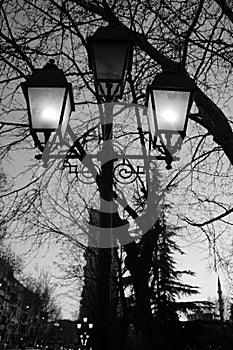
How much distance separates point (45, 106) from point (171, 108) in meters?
1.07

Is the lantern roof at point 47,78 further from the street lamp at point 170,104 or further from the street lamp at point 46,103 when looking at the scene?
the street lamp at point 170,104

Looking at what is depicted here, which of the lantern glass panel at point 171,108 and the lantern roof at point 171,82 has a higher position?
the lantern roof at point 171,82

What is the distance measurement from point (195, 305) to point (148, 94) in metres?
27.5

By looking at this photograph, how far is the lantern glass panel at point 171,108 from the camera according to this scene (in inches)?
144

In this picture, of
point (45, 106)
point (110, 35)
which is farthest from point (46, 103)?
point (110, 35)

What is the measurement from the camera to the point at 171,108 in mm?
3660

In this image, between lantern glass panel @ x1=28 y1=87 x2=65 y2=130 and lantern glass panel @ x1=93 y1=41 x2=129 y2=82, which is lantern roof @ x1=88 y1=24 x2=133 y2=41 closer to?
lantern glass panel @ x1=93 y1=41 x2=129 y2=82

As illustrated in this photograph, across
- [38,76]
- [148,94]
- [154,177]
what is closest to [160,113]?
[148,94]

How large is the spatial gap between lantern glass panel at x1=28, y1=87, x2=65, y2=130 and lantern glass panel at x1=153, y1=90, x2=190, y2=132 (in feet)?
2.73

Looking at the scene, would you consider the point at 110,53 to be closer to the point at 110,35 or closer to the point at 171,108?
the point at 110,35

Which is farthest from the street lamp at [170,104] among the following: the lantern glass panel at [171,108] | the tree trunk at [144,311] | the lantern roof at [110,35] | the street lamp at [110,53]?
the tree trunk at [144,311]

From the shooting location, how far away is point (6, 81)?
27.3 feet

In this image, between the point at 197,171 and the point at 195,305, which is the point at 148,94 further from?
the point at 195,305

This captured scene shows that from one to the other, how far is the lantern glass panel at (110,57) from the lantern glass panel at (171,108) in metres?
0.49
